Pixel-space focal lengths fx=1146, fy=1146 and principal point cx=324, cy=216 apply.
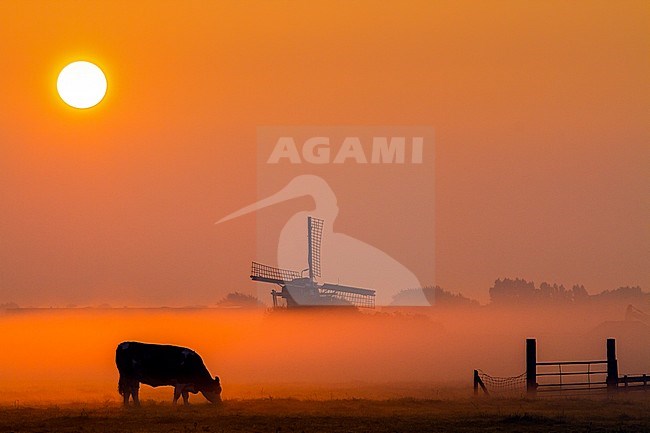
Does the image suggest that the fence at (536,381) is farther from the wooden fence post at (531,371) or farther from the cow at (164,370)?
the cow at (164,370)

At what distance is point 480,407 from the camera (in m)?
30.6

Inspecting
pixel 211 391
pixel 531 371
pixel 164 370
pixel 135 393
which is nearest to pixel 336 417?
pixel 211 391

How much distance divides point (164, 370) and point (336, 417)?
739 centimetres

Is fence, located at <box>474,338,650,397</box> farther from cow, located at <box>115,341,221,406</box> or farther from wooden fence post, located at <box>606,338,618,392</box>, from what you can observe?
cow, located at <box>115,341,221,406</box>

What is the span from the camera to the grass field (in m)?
24.9

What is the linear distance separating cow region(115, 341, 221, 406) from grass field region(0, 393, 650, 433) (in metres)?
0.75

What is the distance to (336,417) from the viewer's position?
26953mm

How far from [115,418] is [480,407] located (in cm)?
989

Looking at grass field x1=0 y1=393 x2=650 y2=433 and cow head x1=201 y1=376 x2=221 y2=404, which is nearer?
grass field x1=0 y1=393 x2=650 y2=433

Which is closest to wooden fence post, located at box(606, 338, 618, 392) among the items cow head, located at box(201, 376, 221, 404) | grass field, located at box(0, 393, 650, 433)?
grass field, located at box(0, 393, 650, 433)

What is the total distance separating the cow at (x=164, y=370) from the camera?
105 ft

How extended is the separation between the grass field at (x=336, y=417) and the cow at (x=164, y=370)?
0.75 m

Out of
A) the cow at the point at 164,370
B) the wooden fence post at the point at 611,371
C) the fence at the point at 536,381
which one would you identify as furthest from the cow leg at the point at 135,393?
the wooden fence post at the point at 611,371

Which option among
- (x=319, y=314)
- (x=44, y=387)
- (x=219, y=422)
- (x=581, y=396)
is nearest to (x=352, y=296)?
(x=319, y=314)
